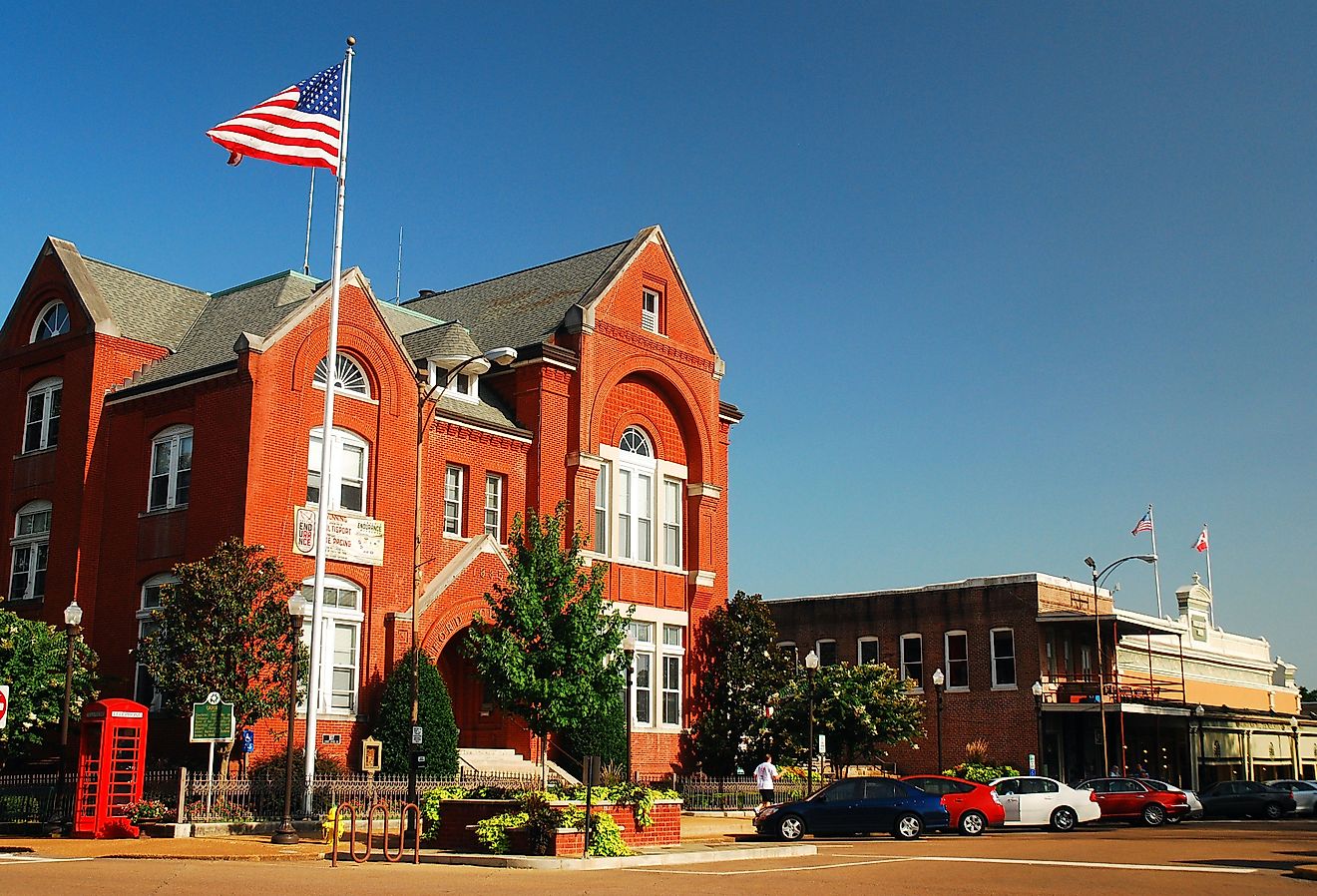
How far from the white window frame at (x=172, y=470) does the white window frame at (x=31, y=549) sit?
3.73m

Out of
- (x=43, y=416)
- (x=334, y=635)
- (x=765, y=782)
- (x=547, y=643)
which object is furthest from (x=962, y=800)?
(x=43, y=416)

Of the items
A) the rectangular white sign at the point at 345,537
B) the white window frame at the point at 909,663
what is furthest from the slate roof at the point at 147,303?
the white window frame at the point at 909,663

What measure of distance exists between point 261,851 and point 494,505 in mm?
15956

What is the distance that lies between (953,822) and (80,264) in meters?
27.0

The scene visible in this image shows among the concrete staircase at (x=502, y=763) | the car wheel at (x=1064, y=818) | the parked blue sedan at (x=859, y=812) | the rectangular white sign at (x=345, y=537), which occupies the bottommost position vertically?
the car wheel at (x=1064, y=818)

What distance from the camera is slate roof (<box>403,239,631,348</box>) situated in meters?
41.3

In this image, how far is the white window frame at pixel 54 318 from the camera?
3734 centimetres

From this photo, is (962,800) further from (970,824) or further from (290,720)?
(290,720)

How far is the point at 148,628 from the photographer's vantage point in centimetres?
3309

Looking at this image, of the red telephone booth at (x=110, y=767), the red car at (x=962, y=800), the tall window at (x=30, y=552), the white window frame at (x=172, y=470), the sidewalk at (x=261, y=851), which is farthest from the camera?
the tall window at (x=30, y=552)

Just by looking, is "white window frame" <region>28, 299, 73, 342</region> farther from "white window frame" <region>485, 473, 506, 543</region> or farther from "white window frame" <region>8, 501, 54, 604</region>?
"white window frame" <region>485, 473, 506, 543</region>

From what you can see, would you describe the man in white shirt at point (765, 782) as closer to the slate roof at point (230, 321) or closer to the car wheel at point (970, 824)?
the car wheel at point (970, 824)

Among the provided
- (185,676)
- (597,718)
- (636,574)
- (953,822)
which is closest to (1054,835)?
(953,822)

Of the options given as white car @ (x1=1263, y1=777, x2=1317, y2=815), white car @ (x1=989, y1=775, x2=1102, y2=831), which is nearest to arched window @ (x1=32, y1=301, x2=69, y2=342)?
white car @ (x1=989, y1=775, x2=1102, y2=831)
